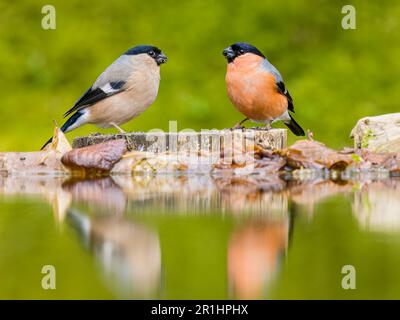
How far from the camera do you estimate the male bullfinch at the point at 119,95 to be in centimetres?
743

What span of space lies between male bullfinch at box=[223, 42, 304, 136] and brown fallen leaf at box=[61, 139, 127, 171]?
3.67ft

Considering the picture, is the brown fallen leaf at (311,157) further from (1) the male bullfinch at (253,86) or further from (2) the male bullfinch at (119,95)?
(2) the male bullfinch at (119,95)

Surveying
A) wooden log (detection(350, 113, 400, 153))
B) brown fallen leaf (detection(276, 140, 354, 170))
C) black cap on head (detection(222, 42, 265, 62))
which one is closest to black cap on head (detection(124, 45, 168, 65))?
black cap on head (detection(222, 42, 265, 62))

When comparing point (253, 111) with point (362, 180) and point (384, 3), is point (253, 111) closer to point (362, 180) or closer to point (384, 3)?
point (362, 180)

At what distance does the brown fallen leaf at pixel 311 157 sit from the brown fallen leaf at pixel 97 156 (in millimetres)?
1306

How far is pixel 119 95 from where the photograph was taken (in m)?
7.43

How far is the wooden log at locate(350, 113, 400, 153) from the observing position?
7.88 metres

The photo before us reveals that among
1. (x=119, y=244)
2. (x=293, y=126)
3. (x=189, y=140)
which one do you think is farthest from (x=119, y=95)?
(x=119, y=244)

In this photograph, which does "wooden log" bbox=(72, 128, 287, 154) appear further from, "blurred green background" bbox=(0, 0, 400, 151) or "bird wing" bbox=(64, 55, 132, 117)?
"blurred green background" bbox=(0, 0, 400, 151)

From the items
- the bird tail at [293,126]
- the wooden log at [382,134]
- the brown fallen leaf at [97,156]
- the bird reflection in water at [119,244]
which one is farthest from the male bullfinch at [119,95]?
the wooden log at [382,134]

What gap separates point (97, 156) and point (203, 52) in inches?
226

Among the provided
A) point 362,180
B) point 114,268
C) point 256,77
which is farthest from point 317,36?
point 114,268

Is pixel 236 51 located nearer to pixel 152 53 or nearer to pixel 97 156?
pixel 152 53

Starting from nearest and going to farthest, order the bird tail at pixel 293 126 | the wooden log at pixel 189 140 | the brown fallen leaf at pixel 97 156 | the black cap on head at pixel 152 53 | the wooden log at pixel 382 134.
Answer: the brown fallen leaf at pixel 97 156
the wooden log at pixel 189 140
the black cap on head at pixel 152 53
the wooden log at pixel 382 134
the bird tail at pixel 293 126
